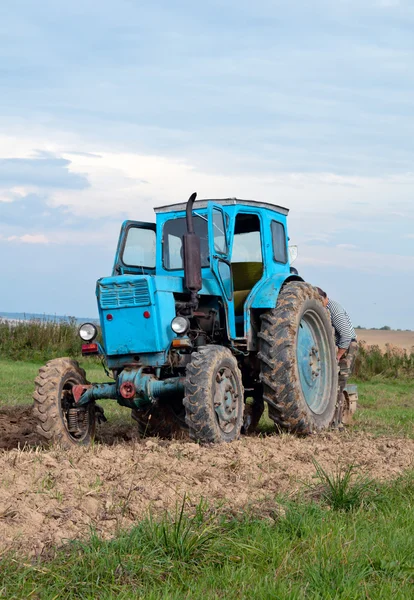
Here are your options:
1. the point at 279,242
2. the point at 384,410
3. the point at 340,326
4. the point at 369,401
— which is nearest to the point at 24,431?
the point at 279,242

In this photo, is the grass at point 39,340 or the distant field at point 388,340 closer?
the grass at point 39,340

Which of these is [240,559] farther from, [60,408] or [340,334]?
[340,334]

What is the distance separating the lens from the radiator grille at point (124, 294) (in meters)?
7.88

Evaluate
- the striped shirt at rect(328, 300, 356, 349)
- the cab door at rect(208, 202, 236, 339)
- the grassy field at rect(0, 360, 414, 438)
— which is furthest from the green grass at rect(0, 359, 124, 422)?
the cab door at rect(208, 202, 236, 339)

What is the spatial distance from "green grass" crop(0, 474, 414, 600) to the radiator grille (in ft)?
11.4

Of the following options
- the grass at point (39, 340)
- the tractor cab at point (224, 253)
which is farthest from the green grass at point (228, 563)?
the grass at point (39, 340)

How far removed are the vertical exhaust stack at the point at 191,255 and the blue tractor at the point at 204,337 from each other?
10 millimetres

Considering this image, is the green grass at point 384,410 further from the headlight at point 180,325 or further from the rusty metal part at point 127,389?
the rusty metal part at point 127,389

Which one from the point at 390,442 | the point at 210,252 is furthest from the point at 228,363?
the point at 390,442

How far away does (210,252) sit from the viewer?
8.41 metres

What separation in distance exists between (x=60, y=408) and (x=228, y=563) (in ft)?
13.3

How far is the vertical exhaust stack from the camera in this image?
7.85 meters

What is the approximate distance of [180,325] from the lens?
7.88m

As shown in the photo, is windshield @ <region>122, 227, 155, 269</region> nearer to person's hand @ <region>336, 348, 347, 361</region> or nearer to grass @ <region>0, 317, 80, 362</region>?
person's hand @ <region>336, 348, 347, 361</region>
